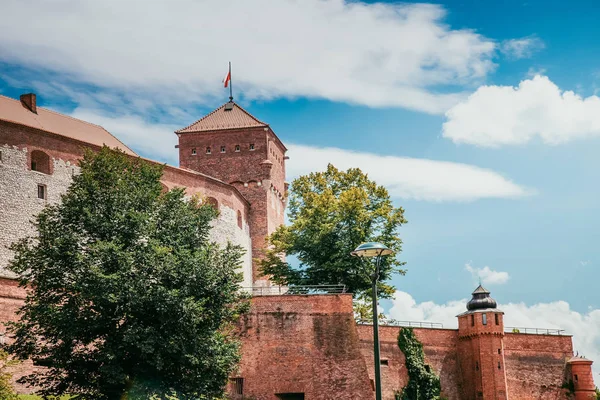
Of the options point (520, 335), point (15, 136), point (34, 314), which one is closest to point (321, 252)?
point (520, 335)

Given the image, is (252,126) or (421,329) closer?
(421,329)

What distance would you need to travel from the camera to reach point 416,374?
1861 inches

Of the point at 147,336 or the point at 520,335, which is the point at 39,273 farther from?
the point at 520,335

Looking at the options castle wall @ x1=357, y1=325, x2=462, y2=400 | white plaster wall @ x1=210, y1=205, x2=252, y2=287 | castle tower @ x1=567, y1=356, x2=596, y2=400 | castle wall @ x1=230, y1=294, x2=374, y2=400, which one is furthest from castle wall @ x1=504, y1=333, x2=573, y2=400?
white plaster wall @ x1=210, y1=205, x2=252, y2=287

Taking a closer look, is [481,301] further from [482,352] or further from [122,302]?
[122,302]

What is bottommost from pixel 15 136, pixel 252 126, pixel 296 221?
pixel 296 221

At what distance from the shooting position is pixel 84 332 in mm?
30891

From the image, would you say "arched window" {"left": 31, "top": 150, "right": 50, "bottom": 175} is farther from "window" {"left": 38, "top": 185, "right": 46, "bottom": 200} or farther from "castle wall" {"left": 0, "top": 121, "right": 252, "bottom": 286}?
"window" {"left": 38, "top": 185, "right": 46, "bottom": 200}

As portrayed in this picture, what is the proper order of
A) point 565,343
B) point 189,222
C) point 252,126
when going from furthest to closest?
point 252,126
point 565,343
point 189,222

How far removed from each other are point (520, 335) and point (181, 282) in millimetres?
28134

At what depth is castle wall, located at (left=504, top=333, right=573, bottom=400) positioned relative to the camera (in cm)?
5184

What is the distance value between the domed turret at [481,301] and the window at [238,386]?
18062 millimetres

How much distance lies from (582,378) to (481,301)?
312 inches

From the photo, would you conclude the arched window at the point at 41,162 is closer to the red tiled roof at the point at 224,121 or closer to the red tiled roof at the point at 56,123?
the red tiled roof at the point at 56,123
